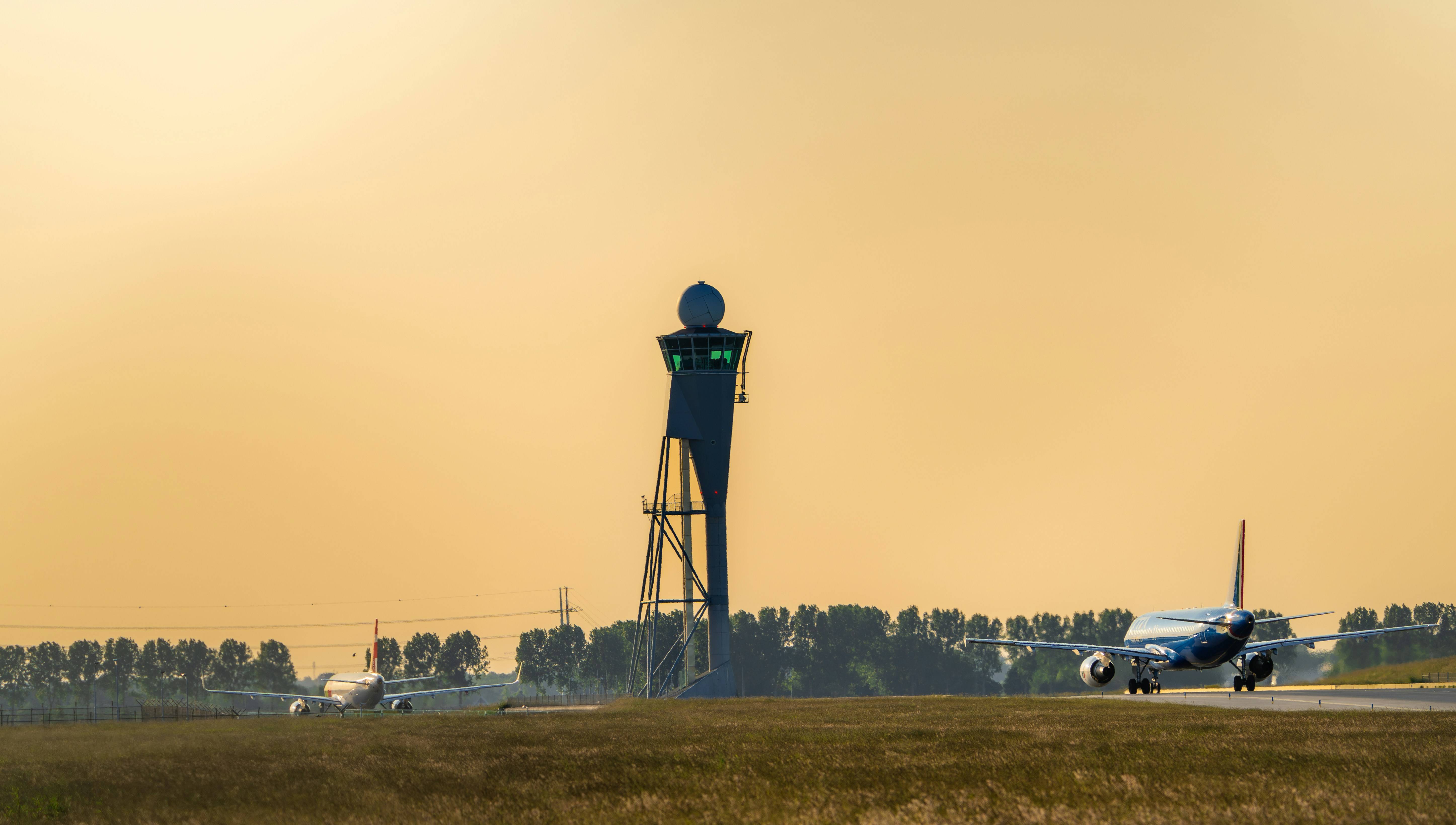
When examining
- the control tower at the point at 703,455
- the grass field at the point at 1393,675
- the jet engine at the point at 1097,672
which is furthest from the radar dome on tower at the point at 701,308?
the grass field at the point at 1393,675

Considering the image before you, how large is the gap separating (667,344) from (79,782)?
297 ft

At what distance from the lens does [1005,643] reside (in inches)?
3356

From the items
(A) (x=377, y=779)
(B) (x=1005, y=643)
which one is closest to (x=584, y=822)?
(A) (x=377, y=779)

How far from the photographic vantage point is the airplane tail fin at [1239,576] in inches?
3529

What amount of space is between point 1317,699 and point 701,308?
6393cm

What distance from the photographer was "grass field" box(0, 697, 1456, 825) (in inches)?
770

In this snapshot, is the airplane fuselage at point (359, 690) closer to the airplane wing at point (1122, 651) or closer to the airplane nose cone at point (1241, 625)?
the airplane wing at point (1122, 651)

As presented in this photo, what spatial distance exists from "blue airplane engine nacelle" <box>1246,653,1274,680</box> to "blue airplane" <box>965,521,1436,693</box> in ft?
0.18

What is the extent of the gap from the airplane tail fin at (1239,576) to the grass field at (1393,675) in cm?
2964

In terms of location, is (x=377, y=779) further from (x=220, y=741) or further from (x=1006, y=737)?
(x=1006, y=737)

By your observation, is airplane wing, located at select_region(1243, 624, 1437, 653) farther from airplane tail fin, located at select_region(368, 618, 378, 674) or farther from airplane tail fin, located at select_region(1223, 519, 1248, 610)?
airplane tail fin, located at select_region(368, 618, 378, 674)

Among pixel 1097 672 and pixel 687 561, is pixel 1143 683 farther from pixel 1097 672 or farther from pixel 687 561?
pixel 687 561

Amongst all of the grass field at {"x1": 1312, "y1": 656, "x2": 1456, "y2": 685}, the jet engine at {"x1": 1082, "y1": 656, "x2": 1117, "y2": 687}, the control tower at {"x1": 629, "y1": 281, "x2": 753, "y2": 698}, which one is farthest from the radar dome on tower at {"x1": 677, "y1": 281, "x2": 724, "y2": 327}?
the grass field at {"x1": 1312, "y1": 656, "x2": 1456, "y2": 685}

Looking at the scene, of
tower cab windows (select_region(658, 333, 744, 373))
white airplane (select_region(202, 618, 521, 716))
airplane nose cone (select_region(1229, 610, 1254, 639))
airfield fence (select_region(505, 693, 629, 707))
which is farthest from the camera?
airfield fence (select_region(505, 693, 629, 707))
